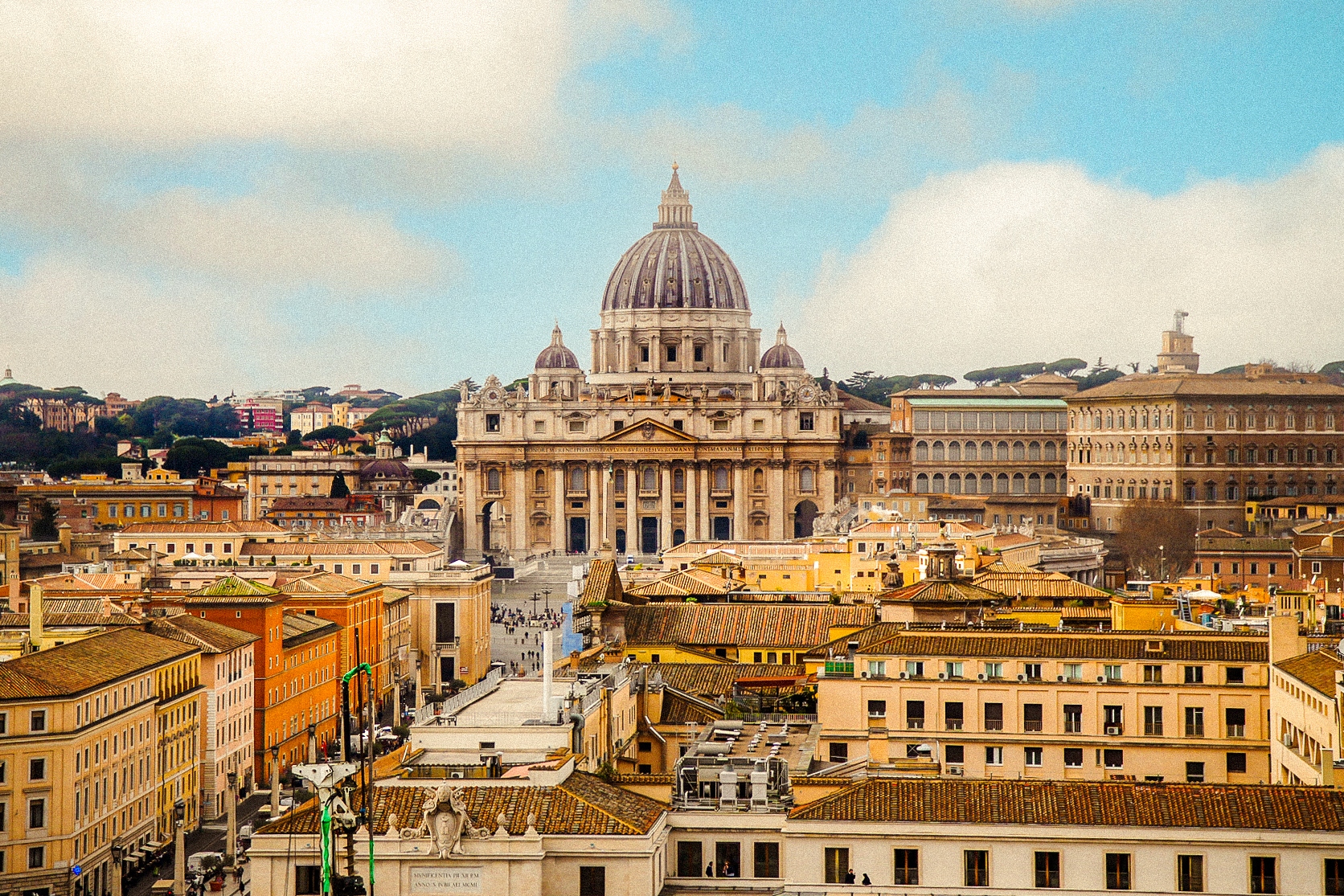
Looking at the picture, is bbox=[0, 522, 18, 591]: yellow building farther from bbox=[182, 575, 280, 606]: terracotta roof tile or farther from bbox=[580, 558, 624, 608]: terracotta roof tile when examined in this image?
bbox=[580, 558, 624, 608]: terracotta roof tile

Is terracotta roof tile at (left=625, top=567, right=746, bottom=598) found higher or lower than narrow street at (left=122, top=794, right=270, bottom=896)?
higher

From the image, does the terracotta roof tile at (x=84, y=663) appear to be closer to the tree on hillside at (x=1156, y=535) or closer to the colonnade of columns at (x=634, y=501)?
the tree on hillside at (x=1156, y=535)

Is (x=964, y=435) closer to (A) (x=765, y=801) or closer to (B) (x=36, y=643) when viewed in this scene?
(B) (x=36, y=643)

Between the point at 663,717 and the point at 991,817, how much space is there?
41.3ft

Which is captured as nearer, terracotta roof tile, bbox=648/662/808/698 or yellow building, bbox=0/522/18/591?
terracotta roof tile, bbox=648/662/808/698

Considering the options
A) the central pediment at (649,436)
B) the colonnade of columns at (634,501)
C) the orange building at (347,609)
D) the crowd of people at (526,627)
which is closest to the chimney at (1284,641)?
the orange building at (347,609)

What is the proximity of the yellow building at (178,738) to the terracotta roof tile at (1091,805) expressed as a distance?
2371 centimetres

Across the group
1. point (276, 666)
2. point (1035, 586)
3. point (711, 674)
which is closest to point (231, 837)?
point (711, 674)

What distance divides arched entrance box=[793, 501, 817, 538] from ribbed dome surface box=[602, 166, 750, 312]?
24649 mm

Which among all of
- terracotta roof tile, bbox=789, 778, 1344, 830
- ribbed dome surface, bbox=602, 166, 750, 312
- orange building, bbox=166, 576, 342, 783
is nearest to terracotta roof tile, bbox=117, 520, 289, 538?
orange building, bbox=166, 576, 342, 783

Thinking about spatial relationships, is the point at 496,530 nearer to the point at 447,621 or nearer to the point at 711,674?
the point at 447,621

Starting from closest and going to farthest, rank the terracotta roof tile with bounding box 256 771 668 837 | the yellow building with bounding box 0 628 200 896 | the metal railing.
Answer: the terracotta roof tile with bounding box 256 771 668 837, the metal railing, the yellow building with bounding box 0 628 200 896

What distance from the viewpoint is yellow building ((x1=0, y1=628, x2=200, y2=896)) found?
41844 millimetres

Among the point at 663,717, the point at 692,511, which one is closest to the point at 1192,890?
the point at 663,717
